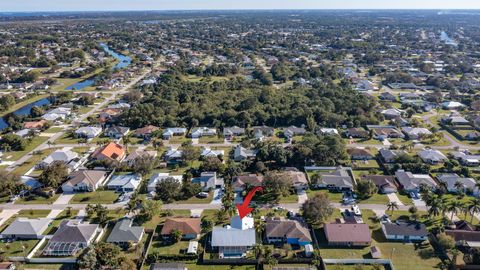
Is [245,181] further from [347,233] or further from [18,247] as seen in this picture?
[18,247]

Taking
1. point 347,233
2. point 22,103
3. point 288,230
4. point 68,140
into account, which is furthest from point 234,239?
point 22,103

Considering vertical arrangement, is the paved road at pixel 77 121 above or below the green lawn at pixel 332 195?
above

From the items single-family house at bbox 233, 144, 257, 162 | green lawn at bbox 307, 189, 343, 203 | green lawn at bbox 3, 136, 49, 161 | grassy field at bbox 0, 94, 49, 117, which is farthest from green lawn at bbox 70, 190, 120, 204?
grassy field at bbox 0, 94, 49, 117

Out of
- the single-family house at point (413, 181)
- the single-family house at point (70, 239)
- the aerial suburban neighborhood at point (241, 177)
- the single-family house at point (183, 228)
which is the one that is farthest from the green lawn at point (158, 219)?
the single-family house at point (413, 181)

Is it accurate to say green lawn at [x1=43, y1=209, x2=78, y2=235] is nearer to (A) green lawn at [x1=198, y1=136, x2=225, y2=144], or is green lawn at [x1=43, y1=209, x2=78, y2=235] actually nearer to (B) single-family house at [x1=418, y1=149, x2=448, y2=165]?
(A) green lawn at [x1=198, y1=136, x2=225, y2=144]

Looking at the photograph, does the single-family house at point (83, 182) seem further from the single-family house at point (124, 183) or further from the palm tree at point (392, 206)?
the palm tree at point (392, 206)
